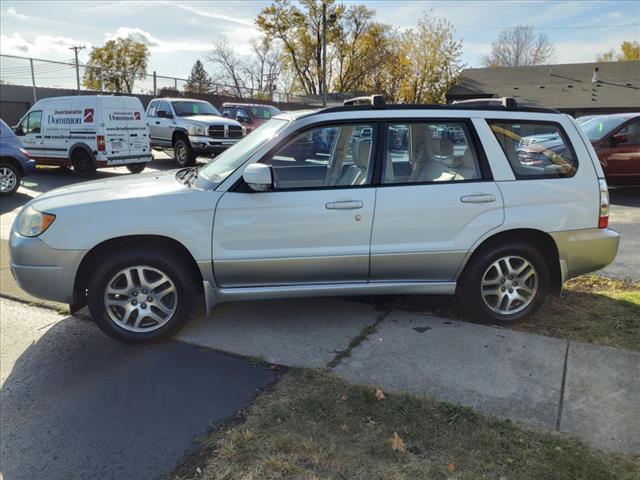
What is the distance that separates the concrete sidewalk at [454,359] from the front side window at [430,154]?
127 centimetres

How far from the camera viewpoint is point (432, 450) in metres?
2.72

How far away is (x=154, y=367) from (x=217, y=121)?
12.6 m

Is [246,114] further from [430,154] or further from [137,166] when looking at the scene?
[430,154]

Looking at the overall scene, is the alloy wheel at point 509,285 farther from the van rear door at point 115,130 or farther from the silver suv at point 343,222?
the van rear door at point 115,130

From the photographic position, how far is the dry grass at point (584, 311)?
4191mm

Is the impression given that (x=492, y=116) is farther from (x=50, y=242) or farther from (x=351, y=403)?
(x=50, y=242)

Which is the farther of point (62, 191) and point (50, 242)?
point (62, 191)

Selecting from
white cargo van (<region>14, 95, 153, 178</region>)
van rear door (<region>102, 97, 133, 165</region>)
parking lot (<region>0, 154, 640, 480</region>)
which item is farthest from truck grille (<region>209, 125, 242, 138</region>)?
parking lot (<region>0, 154, 640, 480</region>)


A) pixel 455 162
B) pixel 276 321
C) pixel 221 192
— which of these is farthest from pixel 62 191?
pixel 455 162

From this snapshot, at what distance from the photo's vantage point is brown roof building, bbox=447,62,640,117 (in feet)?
104

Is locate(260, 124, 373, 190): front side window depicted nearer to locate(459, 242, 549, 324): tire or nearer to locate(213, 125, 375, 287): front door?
locate(213, 125, 375, 287): front door

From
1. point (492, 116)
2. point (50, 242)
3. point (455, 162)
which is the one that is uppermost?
point (492, 116)

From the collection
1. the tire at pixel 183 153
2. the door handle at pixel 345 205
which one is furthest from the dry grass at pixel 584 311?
the tire at pixel 183 153

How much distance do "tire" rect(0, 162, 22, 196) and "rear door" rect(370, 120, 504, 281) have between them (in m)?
9.75
